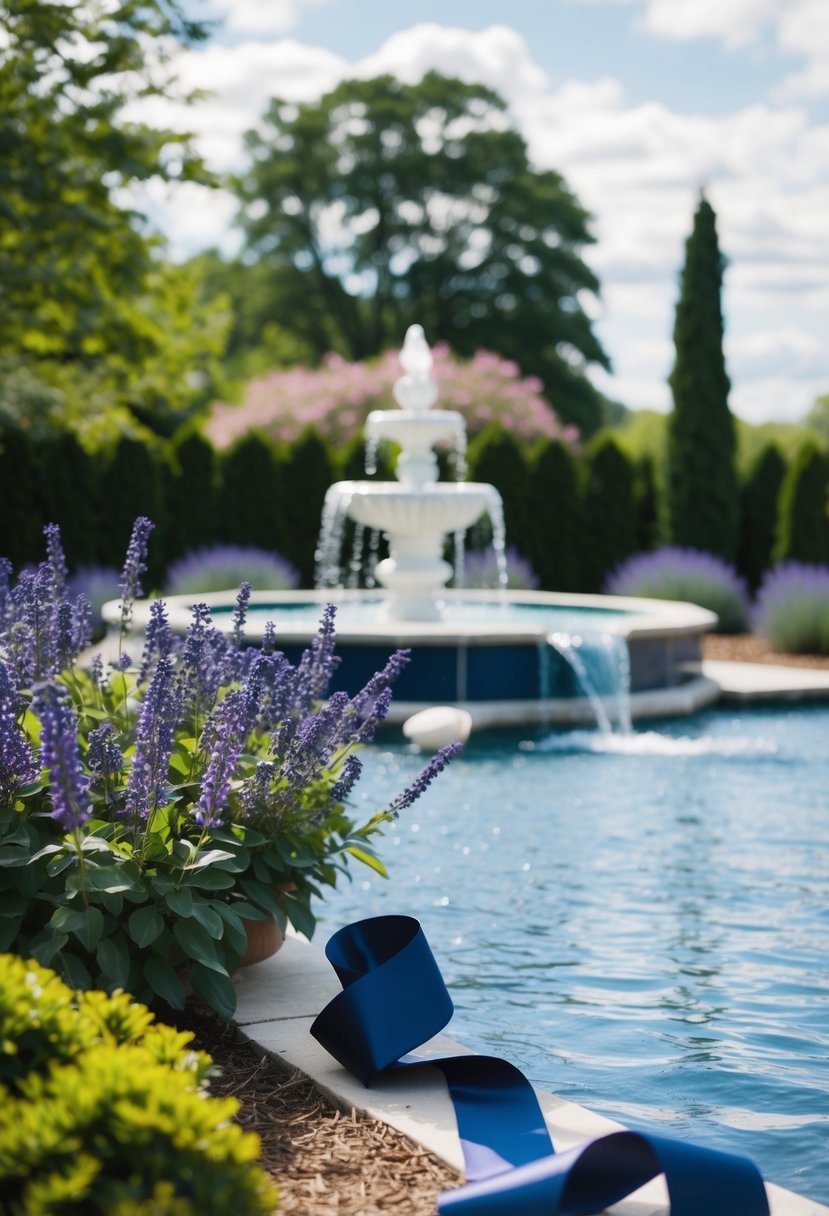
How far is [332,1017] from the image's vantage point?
3.05 metres

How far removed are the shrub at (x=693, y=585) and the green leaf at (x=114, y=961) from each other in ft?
40.4

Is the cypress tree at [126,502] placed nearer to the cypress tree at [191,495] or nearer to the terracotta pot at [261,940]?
the cypress tree at [191,495]

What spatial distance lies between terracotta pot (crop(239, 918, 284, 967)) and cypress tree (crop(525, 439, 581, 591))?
13745 millimetres

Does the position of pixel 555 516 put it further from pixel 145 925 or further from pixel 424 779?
pixel 145 925

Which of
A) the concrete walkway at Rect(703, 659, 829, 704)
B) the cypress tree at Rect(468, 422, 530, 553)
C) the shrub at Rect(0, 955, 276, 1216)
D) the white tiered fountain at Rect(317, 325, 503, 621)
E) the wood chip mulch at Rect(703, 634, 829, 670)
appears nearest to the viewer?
the shrub at Rect(0, 955, 276, 1216)

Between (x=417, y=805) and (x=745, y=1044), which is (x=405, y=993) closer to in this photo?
(x=745, y=1044)

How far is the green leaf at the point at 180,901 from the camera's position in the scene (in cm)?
294

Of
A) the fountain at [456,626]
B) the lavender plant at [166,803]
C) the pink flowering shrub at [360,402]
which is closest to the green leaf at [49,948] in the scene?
the lavender plant at [166,803]

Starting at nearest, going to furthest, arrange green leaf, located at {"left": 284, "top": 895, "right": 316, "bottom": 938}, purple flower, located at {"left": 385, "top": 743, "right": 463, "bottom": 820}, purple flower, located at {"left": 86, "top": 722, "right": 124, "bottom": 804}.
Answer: purple flower, located at {"left": 86, "top": 722, "right": 124, "bottom": 804} → purple flower, located at {"left": 385, "top": 743, "right": 463, "bottom": 820} → green leaf, located at {"left": 284, "top": 895, "right": 316, "bottom": 938}

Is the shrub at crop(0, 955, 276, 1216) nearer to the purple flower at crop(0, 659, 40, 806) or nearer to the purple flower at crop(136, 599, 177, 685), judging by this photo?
the purple flower at crop(0, 659, 40, 806)

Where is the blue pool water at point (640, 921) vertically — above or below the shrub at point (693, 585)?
below

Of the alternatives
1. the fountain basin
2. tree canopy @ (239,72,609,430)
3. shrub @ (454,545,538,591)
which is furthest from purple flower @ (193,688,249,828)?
tree canopy @ (239,72,609,430)

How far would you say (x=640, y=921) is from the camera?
485 centimetres

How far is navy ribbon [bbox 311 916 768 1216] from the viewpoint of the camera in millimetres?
2297
